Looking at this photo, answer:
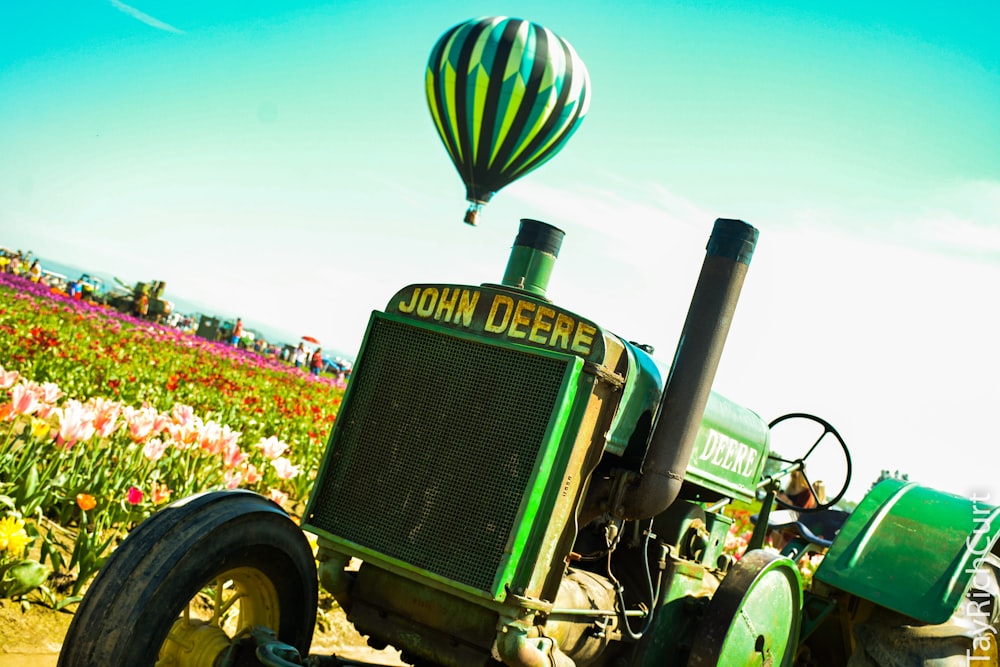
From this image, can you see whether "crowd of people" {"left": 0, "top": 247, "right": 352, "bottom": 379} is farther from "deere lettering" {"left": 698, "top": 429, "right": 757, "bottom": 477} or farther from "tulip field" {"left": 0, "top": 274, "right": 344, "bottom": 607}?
"deere lettering" {"left": 698, "top": 429, "right": 757, "bottom": 477}

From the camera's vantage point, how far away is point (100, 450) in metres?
4.84

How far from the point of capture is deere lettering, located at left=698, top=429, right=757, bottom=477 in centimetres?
361

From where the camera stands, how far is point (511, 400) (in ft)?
9.20

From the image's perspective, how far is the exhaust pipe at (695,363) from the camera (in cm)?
294

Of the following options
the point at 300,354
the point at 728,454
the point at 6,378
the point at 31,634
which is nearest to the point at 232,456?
the point at 6,378

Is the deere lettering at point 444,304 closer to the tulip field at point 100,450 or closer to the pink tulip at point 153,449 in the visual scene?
the tulip field at point 100,450

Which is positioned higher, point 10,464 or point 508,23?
point 508,23

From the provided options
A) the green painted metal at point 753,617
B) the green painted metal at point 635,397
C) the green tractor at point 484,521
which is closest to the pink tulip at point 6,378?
the green tractor at point 484,521

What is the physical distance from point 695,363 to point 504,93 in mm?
11644

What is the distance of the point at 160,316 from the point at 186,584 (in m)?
27.2

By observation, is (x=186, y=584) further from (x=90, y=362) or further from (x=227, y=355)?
(x=227, y=355)

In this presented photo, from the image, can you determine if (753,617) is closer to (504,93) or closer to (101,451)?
(101,451)

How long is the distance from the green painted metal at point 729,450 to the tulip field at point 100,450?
2.17m

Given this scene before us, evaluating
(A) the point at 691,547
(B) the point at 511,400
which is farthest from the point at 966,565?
(B) the point at 511,400
